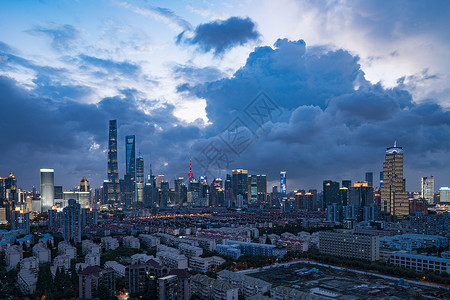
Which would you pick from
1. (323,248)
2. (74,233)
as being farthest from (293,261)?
(74,233)

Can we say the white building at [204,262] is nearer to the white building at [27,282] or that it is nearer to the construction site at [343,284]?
the construction site at [343,284]

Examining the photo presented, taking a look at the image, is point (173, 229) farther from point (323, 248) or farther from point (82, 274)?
point (82, 274)

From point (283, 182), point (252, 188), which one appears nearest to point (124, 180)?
point (252, 188)

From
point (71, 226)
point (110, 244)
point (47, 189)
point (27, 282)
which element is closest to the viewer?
point (27, 282)

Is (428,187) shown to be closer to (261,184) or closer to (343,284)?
(261,184)

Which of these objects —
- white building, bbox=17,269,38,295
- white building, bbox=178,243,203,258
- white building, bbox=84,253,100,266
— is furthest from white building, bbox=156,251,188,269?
white building, bbox=17,269,38,295

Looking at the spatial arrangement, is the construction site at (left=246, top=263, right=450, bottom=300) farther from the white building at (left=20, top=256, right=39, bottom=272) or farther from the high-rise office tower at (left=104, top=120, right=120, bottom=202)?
the high-rise office tower at (left=104, top=120, right=120, bottom=202)
